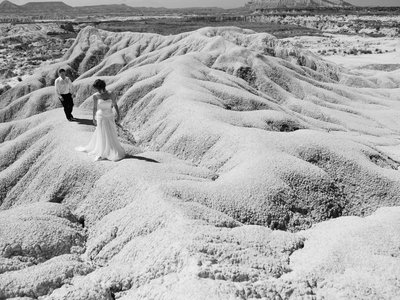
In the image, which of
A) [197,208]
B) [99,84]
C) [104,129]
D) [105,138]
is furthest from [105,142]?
[197,208]

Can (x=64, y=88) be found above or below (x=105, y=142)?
above

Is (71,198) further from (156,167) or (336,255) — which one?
(336,255)

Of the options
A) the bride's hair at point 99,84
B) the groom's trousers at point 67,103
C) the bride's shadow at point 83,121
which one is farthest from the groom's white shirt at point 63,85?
the bride's hair at point 99,84

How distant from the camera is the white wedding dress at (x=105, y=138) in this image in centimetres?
1031

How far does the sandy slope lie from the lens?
704cm

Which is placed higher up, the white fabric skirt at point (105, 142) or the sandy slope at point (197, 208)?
the white fabric skirt at point (105, 142)

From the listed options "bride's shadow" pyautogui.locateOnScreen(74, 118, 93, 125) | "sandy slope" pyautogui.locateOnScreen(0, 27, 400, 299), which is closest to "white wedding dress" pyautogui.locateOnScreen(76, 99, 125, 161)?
"sandy slope" pyautogui.locateOnScreen(0, 27, 400, 299)

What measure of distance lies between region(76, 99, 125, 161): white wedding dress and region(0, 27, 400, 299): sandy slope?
0.30 m

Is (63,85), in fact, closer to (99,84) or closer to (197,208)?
(99,84)

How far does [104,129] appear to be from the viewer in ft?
34.7

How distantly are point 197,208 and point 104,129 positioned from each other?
11.2 ft

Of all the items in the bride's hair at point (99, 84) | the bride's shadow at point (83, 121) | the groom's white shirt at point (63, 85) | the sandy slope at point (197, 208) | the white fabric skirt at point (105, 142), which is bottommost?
the sandy slope at point (197, 208)

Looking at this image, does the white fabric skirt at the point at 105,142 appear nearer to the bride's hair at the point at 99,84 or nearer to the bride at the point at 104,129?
the bride at the point at 104,129

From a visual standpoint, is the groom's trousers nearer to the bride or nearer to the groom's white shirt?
the groom's white shirt
